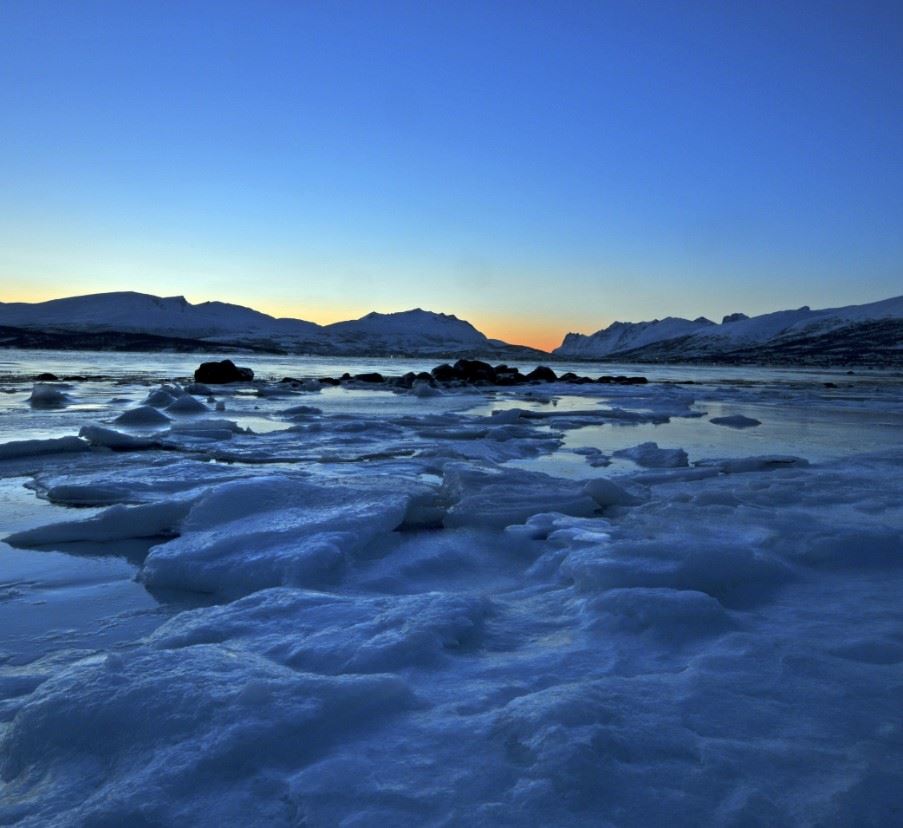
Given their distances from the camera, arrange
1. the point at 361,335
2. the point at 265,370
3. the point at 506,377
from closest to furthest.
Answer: the point at 506,377
the point at 265,370
the point at 361,335

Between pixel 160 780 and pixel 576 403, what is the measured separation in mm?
16150

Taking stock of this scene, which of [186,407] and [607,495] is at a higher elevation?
[186,407]

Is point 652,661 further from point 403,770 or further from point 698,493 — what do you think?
point 698,493

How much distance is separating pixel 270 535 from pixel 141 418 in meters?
7.43

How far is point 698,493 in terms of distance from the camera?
16.5 feet

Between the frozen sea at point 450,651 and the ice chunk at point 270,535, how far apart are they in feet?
0.06

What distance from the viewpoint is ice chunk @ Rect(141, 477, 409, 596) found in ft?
10.3

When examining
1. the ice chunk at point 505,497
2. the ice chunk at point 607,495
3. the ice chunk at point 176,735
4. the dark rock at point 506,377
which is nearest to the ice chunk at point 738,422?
the ice chunk at point 505,497

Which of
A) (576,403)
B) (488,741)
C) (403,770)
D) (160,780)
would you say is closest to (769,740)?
(488,741)

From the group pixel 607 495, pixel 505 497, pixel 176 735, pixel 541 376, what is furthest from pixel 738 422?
pixel 541 376

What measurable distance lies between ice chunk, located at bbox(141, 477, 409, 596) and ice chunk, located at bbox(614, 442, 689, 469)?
3310 mm

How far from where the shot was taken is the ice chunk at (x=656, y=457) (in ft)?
22.1

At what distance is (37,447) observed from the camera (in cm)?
681

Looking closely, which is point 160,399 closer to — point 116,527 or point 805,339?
point 116,527
